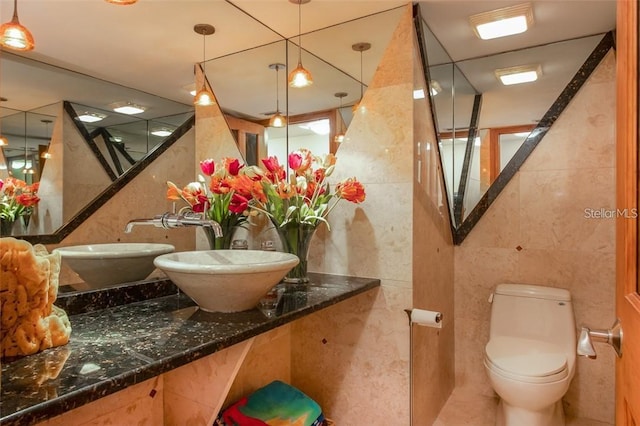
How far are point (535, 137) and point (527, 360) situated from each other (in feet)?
4.28

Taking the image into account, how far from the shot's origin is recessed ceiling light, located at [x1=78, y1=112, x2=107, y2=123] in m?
1.19

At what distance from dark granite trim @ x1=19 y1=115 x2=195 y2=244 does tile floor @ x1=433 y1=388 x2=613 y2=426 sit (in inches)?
77.4

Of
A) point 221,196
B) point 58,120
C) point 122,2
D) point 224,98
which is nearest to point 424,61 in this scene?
point 224,98

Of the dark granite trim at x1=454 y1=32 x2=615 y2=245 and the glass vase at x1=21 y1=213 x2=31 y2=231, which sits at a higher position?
the dark granite trim at x1=454 y1=32 x2=615 y2=245

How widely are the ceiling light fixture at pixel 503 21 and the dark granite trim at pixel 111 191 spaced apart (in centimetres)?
154

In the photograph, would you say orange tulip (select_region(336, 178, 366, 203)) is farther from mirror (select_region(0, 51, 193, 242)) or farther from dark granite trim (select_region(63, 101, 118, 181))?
dark granite trim (select_region(63, 101, 118, 181))

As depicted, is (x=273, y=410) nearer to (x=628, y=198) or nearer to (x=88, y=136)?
(x=88, y=136)

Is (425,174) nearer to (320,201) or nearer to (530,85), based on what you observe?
(320,201)

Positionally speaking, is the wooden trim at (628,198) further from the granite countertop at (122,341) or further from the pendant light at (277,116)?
the pendant light at (277,116)

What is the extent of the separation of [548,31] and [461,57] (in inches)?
18.8

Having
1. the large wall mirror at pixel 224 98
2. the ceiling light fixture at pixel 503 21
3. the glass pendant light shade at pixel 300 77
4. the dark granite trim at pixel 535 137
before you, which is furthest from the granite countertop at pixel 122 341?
the ceiling light fixture at pixel 503 21

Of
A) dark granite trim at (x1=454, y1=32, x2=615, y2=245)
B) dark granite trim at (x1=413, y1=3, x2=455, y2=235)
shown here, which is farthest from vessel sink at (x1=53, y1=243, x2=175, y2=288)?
dark granite trim at (x1=454, y1=32, x2=615, y2=245)

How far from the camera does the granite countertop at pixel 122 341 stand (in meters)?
0.69

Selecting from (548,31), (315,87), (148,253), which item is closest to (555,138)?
(548,31)
